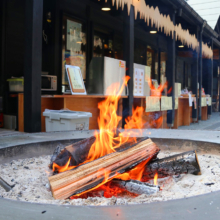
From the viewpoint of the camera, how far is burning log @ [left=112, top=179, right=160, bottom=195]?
1763 millimetres

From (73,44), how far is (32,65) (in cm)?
327

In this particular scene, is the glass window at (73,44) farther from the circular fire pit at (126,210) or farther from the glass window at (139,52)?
the circular fire pit at (126,210)

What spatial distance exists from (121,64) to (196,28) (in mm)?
5802

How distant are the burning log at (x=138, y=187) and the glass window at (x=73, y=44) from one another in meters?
5.18

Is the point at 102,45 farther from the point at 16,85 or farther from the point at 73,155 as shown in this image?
the point at 73,155

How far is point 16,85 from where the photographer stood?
5.42 m

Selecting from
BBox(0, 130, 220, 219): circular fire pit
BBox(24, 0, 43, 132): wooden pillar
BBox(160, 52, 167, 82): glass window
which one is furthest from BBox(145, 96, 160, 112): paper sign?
BBox(0, 130, 220, 219): circular fire pit

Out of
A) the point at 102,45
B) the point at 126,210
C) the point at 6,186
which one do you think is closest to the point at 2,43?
the point at 102,45

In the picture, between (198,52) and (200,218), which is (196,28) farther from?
(200,218)

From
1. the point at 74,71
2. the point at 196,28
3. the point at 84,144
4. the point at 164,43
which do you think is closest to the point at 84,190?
the point at 84,144

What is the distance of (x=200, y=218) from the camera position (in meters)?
1.16

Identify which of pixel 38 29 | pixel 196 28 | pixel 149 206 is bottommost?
pixel 149 206

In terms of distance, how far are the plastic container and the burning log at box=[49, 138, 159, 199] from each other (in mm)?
3702

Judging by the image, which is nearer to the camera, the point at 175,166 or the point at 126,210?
the point at 126,210
